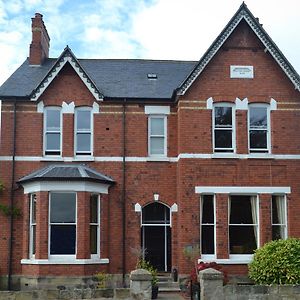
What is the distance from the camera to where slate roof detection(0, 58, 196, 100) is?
2462 cm

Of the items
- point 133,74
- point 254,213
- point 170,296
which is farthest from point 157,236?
point 133,74

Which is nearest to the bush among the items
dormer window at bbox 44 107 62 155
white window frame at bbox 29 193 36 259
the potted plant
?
the potted plant

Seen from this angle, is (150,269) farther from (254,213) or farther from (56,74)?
(56,74)

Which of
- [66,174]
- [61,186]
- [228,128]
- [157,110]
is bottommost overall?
[61,186]

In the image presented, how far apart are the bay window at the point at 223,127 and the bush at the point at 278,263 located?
4.41 m

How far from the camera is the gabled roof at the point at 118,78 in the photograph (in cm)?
2442

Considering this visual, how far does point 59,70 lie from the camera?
24.0m

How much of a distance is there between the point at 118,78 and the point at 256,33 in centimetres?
638

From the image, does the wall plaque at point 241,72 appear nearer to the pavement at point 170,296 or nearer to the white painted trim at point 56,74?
the white painted trim at point 56,74

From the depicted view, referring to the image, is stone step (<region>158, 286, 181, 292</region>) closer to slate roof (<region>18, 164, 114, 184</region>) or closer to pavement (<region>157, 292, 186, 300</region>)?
pavement (<region>157, 292, 186, 300</region>)

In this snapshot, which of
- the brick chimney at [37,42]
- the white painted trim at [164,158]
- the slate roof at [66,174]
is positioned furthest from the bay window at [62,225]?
the brick chimney at [37,42]

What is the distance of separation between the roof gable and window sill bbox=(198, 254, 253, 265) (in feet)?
25.2

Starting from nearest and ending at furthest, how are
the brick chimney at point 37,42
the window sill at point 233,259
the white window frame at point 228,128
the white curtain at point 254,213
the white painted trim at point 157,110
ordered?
1. the window sill at point 233,259
2. the white curtain at point 254,213
3. the white window frame at point 228,128
4. the white painted trim at point 157,110
5. the brick chimney at point 37,42

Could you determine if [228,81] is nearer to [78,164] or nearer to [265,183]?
[265,183]
